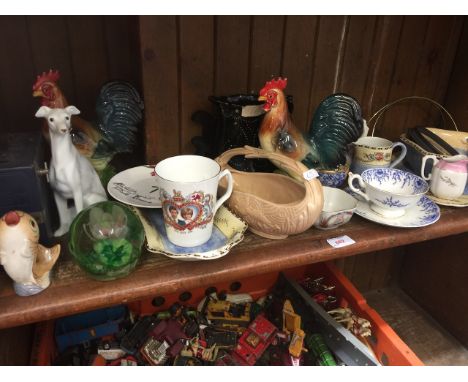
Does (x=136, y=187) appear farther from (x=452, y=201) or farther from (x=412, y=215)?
(x=452, y=201)

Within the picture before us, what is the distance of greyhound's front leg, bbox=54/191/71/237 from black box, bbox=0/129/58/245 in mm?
15

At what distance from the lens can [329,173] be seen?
0.80m

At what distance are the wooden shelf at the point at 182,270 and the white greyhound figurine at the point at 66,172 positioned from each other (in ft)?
0.29

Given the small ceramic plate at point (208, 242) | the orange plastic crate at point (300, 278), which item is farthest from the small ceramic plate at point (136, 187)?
the orange plastic crate at point (300, 278)

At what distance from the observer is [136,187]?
747 millimetres

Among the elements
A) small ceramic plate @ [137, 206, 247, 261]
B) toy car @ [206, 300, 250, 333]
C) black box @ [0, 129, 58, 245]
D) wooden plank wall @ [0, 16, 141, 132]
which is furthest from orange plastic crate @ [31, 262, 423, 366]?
wooden plank wall @ [0, 16, 141, 132]

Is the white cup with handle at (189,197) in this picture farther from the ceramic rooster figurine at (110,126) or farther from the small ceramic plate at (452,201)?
the small ceramic plate at (452,201)

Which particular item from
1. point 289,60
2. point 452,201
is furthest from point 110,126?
point 452,201

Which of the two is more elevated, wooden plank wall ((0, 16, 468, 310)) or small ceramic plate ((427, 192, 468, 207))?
wooden plank wall ((0, 16, 468, 310))

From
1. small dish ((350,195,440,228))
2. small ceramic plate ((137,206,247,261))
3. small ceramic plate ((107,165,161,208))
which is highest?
small ceramic plate ((107,165,161,208))

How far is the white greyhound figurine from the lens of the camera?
59cm

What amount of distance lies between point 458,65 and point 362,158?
42 cm

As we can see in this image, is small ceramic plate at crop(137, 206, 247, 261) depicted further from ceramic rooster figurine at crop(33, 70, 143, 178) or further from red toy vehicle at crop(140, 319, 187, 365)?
red toy vehicle at crop(140, 319, 187, 365)
